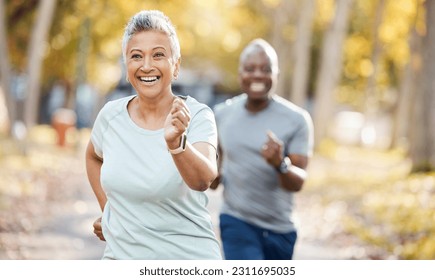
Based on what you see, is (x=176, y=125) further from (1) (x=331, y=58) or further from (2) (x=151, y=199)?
(1) (x=331, y=58)

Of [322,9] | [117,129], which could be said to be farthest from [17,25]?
[117,129]

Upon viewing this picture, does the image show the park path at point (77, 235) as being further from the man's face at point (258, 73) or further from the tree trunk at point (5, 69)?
the man's face at point (258, 73)

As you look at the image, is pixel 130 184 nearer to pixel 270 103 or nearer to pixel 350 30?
pixel 270 103

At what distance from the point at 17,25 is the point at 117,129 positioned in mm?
18845

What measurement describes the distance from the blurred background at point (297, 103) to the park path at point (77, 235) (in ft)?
0.07

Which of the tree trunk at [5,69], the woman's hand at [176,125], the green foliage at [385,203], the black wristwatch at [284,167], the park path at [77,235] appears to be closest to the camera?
the woman's hand at [176,125]

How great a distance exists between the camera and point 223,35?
3525cm

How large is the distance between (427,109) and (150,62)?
13.2 meters

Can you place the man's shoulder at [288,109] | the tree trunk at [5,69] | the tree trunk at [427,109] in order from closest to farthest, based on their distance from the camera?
the man's shoulder at [288,109] → the tree trunk at [5,69] → the tree trunk at [427,109]

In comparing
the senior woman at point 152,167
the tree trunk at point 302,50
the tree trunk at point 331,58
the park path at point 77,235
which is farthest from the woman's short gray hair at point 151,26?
the tree trunk at point 302,50

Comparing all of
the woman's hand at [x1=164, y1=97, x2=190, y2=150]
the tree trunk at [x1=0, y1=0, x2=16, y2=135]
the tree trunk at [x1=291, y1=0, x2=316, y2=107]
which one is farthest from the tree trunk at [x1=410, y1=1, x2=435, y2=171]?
the woman's hand at [x1=164, y1=97, x2=190, y2=150]

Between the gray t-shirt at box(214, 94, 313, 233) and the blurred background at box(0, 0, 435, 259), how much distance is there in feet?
10.5

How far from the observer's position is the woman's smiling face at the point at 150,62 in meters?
3.53

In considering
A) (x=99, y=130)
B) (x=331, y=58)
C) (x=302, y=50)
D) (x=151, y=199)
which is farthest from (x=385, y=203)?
(x=302, y=50)
